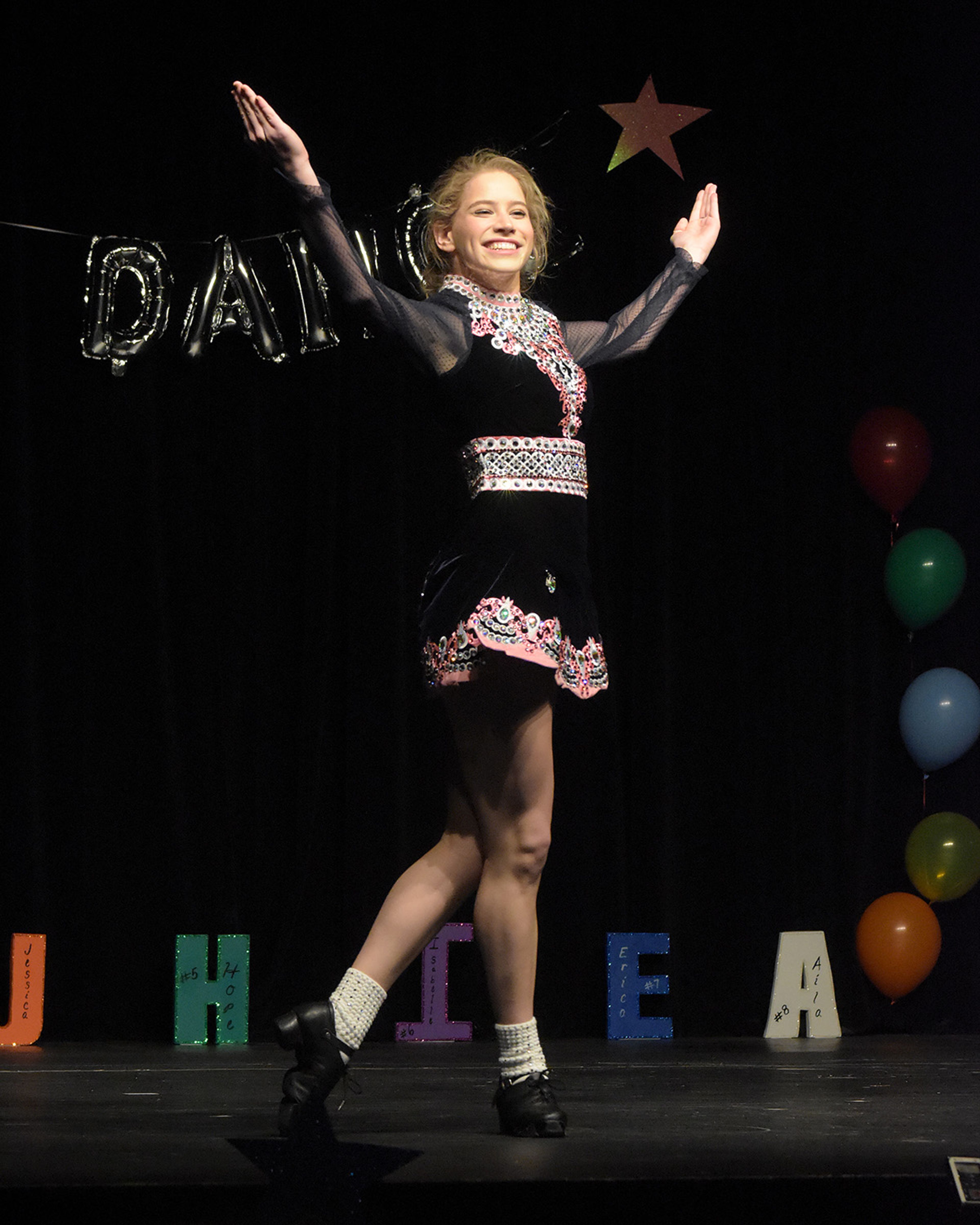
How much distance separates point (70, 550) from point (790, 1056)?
2.15m

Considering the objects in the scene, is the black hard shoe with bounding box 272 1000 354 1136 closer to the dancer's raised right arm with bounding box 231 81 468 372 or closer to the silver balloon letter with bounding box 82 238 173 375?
the dancer's raised right arm with bounding box 231 81 468 372

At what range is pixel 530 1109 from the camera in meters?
1.89

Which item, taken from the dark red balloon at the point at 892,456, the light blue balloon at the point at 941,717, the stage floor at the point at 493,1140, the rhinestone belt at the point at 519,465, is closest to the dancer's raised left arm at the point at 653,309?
the rhinestone belt at the point at 519,465

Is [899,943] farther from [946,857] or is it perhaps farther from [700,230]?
[700,230]

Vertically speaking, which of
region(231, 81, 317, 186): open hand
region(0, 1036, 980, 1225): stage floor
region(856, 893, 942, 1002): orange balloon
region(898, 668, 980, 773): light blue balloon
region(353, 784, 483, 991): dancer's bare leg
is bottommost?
region(0, 1036, 980, 1225): stage floor

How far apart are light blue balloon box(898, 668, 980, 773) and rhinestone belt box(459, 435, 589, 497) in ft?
7.33

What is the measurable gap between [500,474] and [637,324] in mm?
473

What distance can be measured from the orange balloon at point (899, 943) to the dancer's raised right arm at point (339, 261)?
245 cm

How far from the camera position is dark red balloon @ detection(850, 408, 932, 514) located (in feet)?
13.4

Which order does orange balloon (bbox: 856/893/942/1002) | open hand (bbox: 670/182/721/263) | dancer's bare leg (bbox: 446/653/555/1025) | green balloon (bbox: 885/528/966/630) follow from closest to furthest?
dancer's bare leg (bbox: 446/653/555/1025) → open hand (bbox: 670/182/721/263) → orange balloon (bbox: 856/893/942/1002) → green balloon (bbox: 885/528/966/630)

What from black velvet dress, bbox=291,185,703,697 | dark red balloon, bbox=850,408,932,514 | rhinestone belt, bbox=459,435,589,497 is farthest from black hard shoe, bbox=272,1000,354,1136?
dark red balloon, bbox=850,408,932,514

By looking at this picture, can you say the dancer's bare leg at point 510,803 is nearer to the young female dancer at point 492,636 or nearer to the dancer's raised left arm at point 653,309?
the young female dancer at point 492,636

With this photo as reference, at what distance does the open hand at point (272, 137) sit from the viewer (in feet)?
6.33

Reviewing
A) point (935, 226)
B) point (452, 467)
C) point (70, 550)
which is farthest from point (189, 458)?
point (935, 226)
